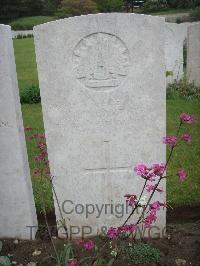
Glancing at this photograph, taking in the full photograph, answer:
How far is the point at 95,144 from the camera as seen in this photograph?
3.14 meters

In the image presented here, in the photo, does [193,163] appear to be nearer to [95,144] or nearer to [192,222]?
[192,222]

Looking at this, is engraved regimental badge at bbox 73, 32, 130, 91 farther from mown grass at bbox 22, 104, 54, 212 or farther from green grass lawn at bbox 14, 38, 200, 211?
green grass lawn at bbox 14, 38, 200, 211

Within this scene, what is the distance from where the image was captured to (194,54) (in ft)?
30.1

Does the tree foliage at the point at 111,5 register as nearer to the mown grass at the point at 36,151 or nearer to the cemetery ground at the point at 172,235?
the mown grass at the point at 36,151

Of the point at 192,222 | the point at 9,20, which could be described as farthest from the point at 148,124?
the point at 9,20

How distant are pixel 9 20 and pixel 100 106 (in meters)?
47.0

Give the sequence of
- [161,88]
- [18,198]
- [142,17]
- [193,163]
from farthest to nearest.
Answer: [193,163] < [18,198] < [161,88] < [142,17]

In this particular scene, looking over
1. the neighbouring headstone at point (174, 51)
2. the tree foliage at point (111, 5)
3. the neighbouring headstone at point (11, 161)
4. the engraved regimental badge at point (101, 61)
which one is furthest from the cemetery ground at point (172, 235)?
the tree foliage at point (111, 5)

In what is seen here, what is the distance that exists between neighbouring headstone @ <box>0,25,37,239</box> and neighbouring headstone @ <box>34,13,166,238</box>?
228 millimetres

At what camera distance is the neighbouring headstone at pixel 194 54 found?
9.02 m

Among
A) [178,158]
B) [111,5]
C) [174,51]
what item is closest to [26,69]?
[174,51]

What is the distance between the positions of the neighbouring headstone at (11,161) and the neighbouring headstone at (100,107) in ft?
0.75

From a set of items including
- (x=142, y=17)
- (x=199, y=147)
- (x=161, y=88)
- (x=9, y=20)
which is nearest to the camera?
(x=142, y=17)

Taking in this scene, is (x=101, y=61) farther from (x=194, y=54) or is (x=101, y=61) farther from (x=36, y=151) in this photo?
(x=194, y=54)
